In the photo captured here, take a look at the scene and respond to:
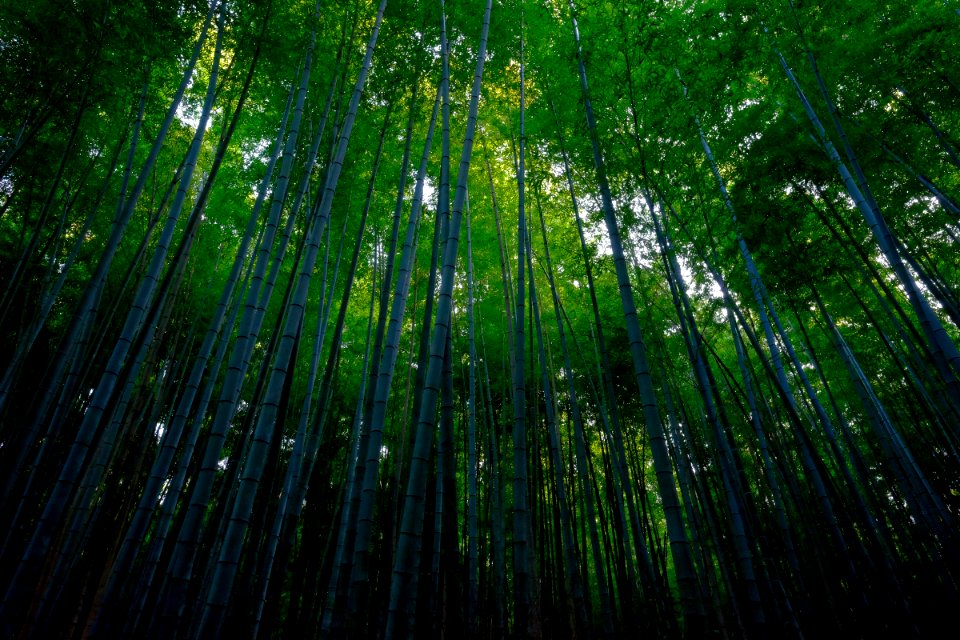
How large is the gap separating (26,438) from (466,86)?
171 inches

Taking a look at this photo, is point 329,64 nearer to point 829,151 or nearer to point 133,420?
point 133,420

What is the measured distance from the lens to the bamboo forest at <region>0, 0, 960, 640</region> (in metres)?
2.56

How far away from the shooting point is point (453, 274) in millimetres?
2178

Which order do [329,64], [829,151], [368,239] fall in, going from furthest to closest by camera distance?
[368,239], [329,64], [829,151]

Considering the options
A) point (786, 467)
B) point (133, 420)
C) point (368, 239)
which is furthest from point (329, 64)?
point (786, 467)

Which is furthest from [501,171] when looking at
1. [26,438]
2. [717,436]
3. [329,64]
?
[26,438]

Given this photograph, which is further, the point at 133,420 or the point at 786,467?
the point at 133,420

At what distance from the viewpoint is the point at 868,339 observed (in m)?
6.37

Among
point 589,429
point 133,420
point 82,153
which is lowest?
point 133,420

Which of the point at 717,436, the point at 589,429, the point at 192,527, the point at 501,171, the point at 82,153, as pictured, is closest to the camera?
the point at 192,527

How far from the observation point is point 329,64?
4.27 metres

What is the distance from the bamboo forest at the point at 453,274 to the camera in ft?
8.39

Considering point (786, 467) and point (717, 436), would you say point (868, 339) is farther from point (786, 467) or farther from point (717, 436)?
point (717, 436)

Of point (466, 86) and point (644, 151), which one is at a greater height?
point (466, 86)
